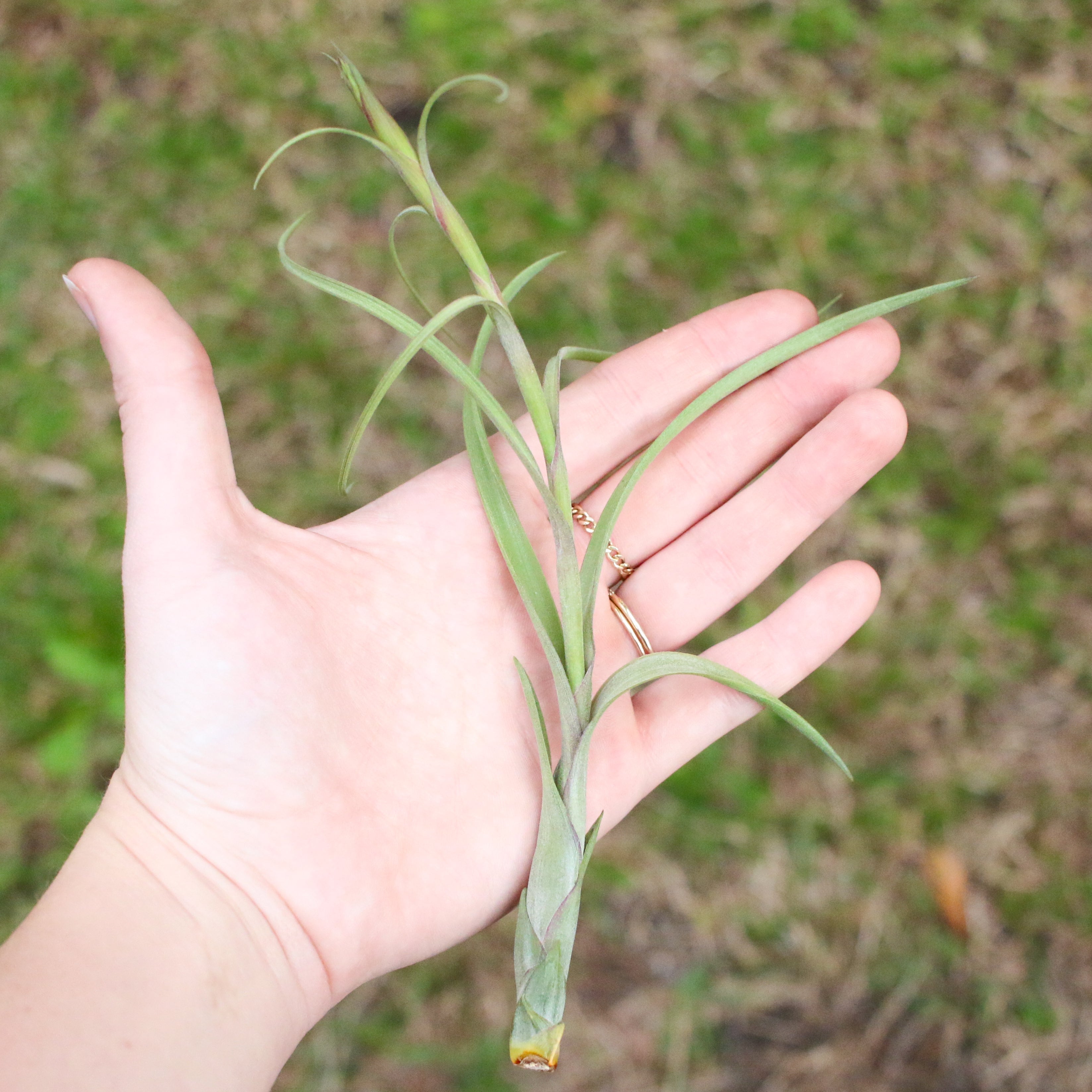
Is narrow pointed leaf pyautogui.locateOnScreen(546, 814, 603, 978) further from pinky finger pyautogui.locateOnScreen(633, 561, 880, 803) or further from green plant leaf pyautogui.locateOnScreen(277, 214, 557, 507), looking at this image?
green plant leaf pyautogui.locateOnScreen(277, 214, 557, 507)

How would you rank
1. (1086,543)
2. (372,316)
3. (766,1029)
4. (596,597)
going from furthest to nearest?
(372,316) → (1086,543) → (766,1029) → (596,597)

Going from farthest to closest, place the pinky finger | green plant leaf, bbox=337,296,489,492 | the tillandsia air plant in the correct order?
the pinky finger < the tillandsia air plant < green plant leaf, bbox=337,296,489,492

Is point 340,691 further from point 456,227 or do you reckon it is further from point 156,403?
point 456,227

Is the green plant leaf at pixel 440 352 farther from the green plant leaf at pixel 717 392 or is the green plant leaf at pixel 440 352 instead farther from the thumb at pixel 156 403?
the thumb at pixel 156 403

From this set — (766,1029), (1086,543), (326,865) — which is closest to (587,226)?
(1086,543)

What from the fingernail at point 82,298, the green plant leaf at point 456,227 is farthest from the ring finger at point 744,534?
the fingernail at point 82,298

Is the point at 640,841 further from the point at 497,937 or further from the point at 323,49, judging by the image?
the point at 323,49

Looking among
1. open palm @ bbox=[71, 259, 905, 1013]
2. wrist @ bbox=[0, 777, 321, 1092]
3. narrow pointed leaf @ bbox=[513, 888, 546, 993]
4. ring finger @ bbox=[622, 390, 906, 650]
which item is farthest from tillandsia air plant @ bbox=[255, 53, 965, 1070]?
wrist @ bbox=[0, 777, 321, 1092]
